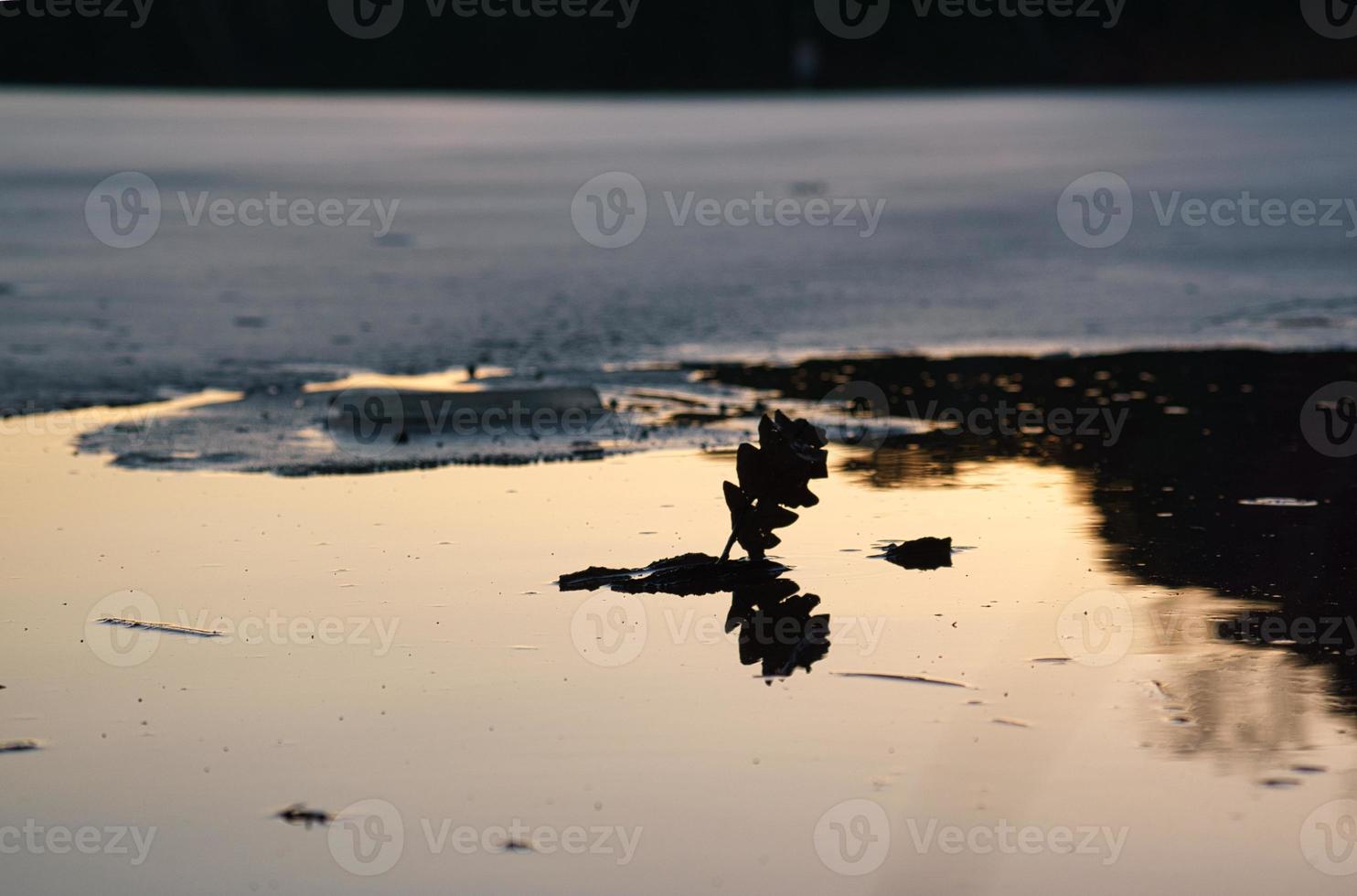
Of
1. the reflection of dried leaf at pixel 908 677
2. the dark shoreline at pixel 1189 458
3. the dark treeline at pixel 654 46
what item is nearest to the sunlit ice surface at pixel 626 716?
the reflection of dried leaf at pixel 908 677

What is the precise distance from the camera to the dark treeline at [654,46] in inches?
2152

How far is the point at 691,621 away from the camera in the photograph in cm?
700

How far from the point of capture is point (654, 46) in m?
55.7

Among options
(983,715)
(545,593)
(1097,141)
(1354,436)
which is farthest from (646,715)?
(1097,141)

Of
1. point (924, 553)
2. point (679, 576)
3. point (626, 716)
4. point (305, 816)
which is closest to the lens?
point (305, 816)

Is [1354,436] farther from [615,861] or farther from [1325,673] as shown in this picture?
[615,861]

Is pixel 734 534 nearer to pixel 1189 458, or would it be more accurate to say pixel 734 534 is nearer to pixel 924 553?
pixel 924 553

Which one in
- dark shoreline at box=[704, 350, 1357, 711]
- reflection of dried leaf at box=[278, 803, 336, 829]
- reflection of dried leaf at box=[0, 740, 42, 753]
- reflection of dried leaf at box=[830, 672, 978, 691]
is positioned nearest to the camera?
reflection of dried leaf at box=[278, 803, 336, 829]

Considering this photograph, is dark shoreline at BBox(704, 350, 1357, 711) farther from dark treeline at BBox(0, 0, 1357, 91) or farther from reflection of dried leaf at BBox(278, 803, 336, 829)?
dark treeline at BBox(0, 0, 1357, 91)

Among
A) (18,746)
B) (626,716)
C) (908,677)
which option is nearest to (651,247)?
(908,677)

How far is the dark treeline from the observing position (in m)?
54.7

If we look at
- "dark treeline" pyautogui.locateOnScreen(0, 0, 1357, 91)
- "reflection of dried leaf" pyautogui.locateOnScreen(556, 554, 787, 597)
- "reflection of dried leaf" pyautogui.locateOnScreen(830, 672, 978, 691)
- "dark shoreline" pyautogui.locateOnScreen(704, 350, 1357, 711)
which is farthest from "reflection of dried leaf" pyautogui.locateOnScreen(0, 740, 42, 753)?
"dark treeline" pyautogui.locateOnScreen(0, 0, 1357, 91)

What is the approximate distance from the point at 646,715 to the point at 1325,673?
7.31 feet

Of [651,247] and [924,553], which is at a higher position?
[651,247]
